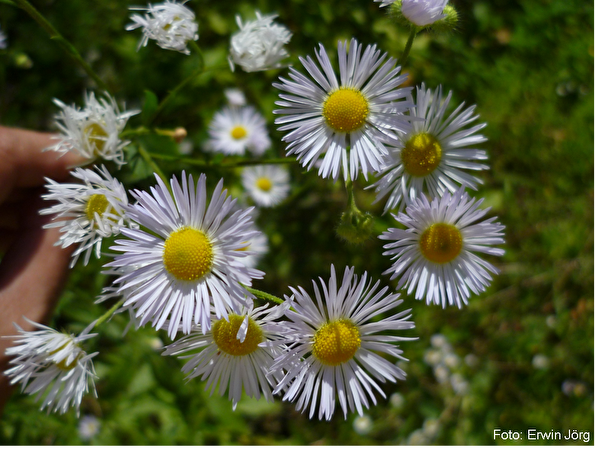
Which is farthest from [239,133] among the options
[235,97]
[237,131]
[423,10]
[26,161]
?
[423,10]

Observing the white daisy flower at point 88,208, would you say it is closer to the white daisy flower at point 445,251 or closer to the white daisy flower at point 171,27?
the white daisy flower at point 171,27

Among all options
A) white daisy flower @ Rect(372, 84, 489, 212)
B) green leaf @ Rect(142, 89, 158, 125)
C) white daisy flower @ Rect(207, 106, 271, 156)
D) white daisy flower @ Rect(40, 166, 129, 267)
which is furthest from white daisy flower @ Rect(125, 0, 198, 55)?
white daisy flower @ Rect(207, 106, 271, 156)

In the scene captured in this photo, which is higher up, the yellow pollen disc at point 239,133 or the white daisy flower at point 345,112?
the yellow pollen disc at point 239,133

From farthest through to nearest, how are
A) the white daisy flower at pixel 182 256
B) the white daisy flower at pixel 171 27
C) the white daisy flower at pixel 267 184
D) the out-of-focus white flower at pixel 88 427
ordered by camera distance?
the white daisy flower at pixel 267 184 → the out-of-focus white flower at pixel 88 427 → the white daisy flower at pixel 171 27 → the white daisy flower at pixel 182 256

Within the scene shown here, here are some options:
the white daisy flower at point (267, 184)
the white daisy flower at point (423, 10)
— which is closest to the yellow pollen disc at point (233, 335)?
the white daisy flower at point (423, 10)

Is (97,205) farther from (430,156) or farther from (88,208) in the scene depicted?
(430,156)

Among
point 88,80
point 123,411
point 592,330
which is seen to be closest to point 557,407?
point 592,330
